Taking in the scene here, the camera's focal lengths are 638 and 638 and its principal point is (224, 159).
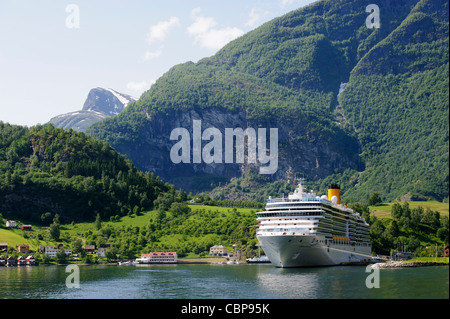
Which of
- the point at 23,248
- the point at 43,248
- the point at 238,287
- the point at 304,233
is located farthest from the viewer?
the point at 43,248

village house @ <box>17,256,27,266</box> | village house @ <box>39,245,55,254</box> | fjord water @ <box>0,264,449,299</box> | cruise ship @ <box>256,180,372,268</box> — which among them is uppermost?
cruise ship @ <box>256,180,372,268</box>

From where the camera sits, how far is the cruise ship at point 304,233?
139 metres

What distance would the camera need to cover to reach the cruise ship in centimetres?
13905

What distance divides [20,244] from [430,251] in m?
123

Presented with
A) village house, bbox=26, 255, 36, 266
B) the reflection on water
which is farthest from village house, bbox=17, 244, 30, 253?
the reflection on water

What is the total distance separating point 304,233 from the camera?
460 ft

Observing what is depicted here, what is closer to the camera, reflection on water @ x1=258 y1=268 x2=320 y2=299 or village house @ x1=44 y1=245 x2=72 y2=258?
reflection on water @ x1=258 y1=268 x2=320 y2=299

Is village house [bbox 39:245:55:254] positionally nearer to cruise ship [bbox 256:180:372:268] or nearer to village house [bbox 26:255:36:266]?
village house [bbox 26:255:36:266]

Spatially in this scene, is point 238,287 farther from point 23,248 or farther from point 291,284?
point 23,248

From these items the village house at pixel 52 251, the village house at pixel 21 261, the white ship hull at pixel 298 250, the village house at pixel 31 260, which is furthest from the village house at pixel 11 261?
the white ship hull at pixel 298 250

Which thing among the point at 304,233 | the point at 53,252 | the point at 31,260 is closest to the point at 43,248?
the point at 53,252

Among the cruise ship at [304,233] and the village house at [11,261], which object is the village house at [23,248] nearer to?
the village house at [11,261]
